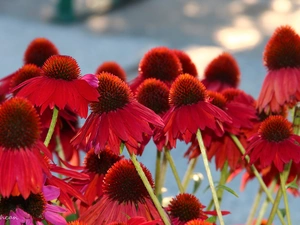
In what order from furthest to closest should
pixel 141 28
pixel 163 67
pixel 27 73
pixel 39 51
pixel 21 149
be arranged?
pixel 141 28, pixel 39 51, pixel 163 67, pixel 27 73, pixel 21 149

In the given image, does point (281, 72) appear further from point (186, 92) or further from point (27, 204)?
point (27, 204)

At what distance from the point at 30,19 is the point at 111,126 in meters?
4.82

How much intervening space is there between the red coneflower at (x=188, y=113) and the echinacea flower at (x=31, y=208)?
0.18 meters

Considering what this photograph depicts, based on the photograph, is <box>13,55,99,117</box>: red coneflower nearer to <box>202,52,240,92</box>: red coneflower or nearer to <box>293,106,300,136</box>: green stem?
<box>293,106,300,136</box>: green stem

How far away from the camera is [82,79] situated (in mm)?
872

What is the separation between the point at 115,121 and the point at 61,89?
0.07 meters

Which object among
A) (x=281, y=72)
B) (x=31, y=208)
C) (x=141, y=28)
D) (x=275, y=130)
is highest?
(x=141, y=28)

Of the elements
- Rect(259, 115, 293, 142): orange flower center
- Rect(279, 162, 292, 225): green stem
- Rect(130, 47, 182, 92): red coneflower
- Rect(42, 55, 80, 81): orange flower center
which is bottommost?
Rect(279, 162, 292, 225): green stem

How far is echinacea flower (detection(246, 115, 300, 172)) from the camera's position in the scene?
969mm

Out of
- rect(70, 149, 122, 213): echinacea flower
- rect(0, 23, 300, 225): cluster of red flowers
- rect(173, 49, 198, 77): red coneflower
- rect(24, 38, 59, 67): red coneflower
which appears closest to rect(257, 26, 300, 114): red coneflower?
rect(0, 23, 300, 225): cluster of red flowers

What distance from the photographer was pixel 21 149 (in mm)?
742

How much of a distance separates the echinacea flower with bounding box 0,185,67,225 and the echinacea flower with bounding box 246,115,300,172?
0.27 meters

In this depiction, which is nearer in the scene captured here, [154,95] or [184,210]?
[184,210]

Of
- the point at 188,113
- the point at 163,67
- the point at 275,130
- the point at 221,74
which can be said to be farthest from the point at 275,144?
the point at 221,74
